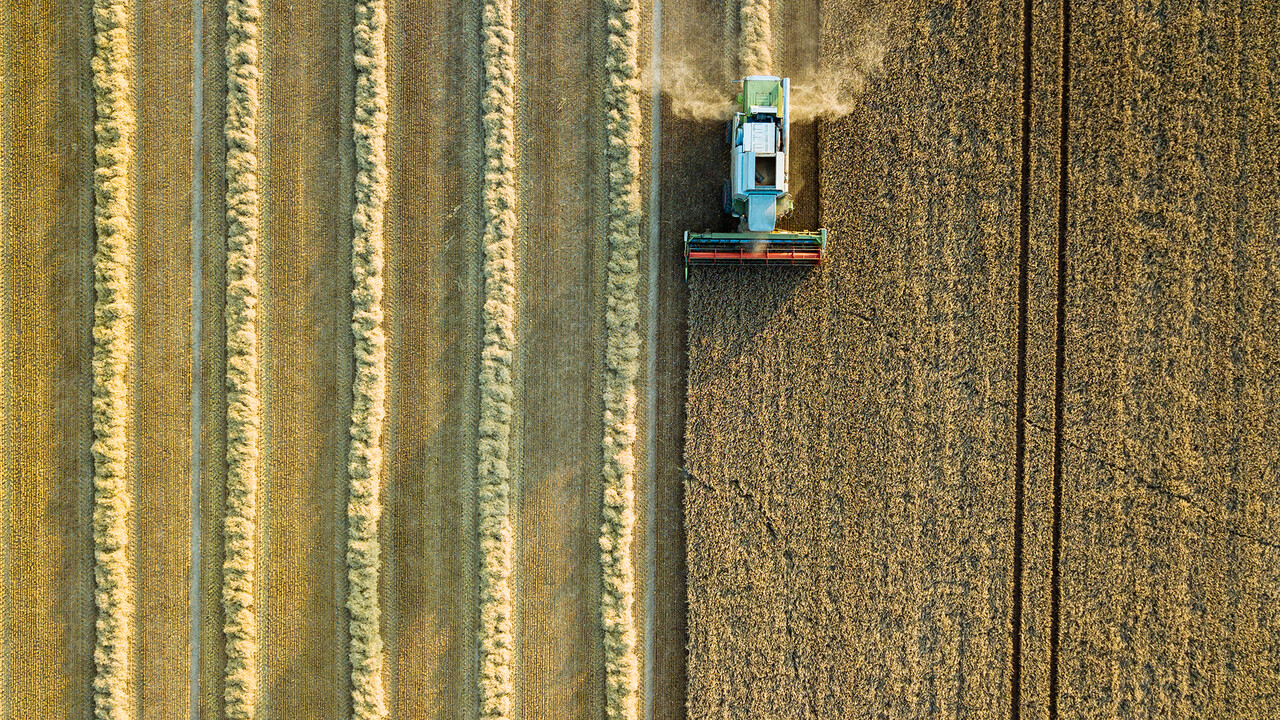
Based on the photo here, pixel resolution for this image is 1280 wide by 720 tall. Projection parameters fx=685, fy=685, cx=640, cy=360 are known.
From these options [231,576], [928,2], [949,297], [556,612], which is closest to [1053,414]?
[949,297]

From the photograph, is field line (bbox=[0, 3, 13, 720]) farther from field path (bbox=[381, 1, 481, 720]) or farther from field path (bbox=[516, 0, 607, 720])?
field path (bbox=[516, 0, 607, 720])

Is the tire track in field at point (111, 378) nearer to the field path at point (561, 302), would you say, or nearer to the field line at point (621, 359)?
the field path at point (561, 302)

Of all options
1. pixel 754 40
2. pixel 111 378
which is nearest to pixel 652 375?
pixel 754 40

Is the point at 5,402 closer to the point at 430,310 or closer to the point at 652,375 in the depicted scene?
the point at 430,310

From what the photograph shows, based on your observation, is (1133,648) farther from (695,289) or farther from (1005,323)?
(695,289)

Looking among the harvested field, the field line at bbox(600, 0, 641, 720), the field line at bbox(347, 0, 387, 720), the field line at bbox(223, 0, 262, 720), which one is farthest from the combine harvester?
the field line at bbox(223, 0, 262, 720)

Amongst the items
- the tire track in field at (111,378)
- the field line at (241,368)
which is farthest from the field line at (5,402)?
the field line at (241,368)
